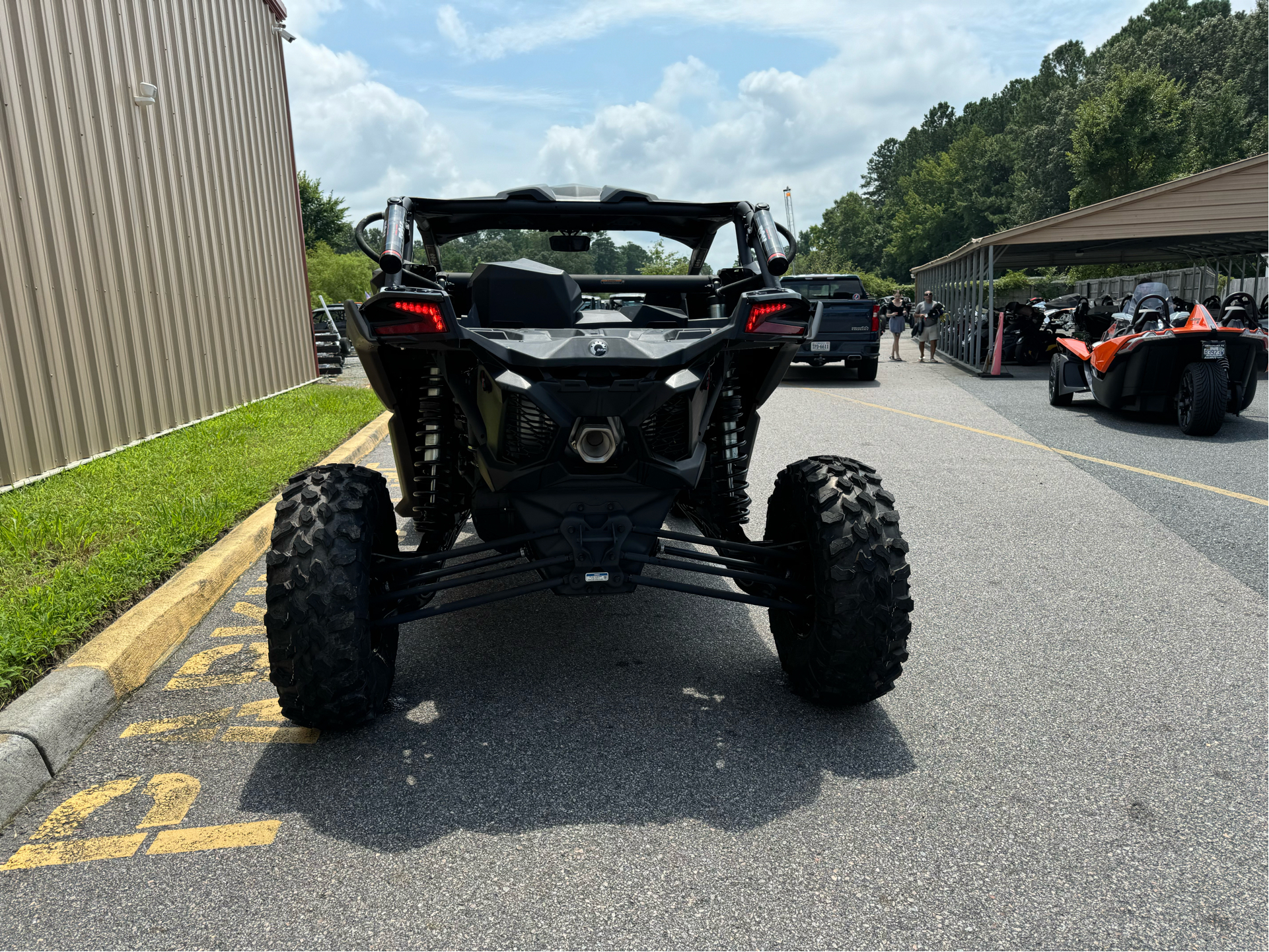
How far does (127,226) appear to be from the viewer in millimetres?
8562

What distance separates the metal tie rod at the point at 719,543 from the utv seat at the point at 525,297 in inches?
37.4

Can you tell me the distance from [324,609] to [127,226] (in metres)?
7.55

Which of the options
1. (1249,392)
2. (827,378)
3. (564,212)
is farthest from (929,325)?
(564,212)

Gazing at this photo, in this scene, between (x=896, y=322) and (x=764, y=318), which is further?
(x=896, y=322)

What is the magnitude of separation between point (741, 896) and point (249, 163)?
537 inches

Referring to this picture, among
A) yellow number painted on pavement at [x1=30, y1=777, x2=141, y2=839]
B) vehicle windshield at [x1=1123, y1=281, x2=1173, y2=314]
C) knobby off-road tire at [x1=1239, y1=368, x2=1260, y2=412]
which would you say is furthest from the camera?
vehicle windshield at [x1=1123, y1=281, x2=1173, y2=314]

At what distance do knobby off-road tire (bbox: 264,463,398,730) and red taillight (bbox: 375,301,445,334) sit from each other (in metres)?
0.63

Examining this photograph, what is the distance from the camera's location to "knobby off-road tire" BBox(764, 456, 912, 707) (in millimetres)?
2961

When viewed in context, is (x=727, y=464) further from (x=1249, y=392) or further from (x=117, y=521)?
(x=1249, y=392)

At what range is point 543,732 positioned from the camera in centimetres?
311

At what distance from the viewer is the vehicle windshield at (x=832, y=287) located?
1722 centimetres

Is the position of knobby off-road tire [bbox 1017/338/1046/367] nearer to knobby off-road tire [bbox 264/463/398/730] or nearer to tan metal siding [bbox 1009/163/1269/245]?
tan metal siding [bbox 1009/163/1269/245]

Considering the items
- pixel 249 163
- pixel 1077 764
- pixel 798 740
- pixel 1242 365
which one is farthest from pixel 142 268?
pixel 1242 365

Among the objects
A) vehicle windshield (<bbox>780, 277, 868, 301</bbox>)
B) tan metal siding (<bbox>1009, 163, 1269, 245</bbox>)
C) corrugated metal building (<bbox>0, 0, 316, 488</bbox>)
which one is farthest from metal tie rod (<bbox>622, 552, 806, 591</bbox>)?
tan metal siding (<bbox>1009, 163, 1269, 245</bbox>)
